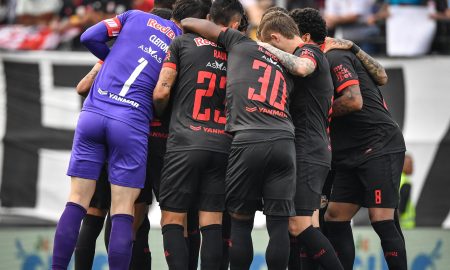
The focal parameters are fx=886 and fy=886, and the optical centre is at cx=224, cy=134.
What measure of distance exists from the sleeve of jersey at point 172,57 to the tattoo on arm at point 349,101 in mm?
1402

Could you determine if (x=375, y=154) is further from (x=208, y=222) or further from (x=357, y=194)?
(x=208, y=222)

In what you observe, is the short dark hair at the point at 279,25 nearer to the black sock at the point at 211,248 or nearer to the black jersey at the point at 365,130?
the black jersey at the point at 365,130

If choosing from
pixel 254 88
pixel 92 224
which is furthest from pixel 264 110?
pixel 92 224

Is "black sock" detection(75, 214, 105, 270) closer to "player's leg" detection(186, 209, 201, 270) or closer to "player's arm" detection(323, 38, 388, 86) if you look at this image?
"player's leg" detection(186, 209, 201, 270)

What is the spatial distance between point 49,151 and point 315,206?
244 inches

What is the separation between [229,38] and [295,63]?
21.4 inches

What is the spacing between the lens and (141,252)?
295 inches

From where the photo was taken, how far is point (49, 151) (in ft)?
40.3

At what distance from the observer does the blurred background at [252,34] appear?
40.1 ft

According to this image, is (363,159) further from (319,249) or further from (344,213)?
(319,249)

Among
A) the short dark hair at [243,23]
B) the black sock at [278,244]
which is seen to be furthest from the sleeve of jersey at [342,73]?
the black sock at [278,244]

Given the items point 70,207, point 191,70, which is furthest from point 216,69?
point 70,207

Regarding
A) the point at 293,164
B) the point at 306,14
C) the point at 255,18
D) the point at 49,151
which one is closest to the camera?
the point at 293,164

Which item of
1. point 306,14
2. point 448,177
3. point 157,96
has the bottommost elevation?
point 448,177
